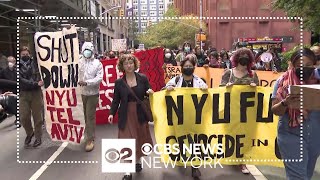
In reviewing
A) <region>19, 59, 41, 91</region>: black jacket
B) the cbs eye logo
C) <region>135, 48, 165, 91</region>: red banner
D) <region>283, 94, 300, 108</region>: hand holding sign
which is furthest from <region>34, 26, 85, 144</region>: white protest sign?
<region>135, 48, 165, 91</region>: red banner

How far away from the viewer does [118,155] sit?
5941 mm

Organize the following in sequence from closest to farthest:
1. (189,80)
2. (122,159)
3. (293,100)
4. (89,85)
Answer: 1. (293,100)
2. (189,80)
3. (122,159)
4. (89,85)

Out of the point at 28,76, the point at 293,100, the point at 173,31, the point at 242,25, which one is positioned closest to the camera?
the point at 293,100

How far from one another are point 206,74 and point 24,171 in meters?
5.94

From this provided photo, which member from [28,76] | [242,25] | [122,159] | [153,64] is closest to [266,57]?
[153,64]

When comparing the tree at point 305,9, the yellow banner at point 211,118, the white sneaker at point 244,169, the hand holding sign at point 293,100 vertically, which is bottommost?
the white sneaker at point 244,169

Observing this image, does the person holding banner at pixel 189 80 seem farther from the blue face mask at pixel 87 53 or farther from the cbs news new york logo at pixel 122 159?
the blue face mask at pixel 87 53

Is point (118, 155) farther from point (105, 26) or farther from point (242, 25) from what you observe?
point (242, 25)

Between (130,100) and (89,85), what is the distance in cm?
172

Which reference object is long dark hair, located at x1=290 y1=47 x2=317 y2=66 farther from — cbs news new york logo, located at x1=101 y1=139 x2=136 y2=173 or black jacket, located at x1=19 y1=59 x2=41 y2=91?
black jacket, located at x1=19 y1=59 x2=41 y2=91

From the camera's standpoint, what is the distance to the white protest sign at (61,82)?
21.6ft

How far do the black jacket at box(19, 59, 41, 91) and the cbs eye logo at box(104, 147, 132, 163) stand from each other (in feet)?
5.77

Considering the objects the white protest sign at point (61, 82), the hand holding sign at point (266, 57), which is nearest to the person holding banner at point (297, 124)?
the white protest sign at point (61, 82)

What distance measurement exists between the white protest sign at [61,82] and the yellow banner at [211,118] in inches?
77.0
